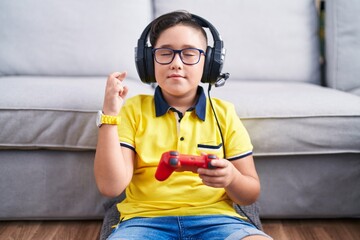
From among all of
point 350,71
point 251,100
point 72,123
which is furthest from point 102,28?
point 350,71

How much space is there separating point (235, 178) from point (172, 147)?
0.61 ft

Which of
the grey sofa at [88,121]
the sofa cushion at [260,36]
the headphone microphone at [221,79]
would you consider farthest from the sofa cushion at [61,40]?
the headphone microphone at [221,79]

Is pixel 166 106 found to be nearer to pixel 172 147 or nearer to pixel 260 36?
pixel 172 147

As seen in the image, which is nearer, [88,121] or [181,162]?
[181,162]

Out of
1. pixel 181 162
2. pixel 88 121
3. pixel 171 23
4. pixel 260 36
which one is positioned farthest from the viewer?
pixel 260 36

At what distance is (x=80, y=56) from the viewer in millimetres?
1762

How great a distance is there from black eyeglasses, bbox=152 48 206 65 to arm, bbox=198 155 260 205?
0.28 m

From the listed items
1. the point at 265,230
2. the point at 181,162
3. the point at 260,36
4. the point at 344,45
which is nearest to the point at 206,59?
the point at 181,162

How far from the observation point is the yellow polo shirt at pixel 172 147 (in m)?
→ 1.04

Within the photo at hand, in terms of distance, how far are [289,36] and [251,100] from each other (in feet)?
2.20

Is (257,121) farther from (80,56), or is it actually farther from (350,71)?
(80,56)

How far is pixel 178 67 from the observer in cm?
103

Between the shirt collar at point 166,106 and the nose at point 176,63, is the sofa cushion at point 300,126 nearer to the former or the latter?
the shirt collar at point 166,106

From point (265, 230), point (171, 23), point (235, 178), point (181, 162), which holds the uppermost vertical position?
point (171, 23)
